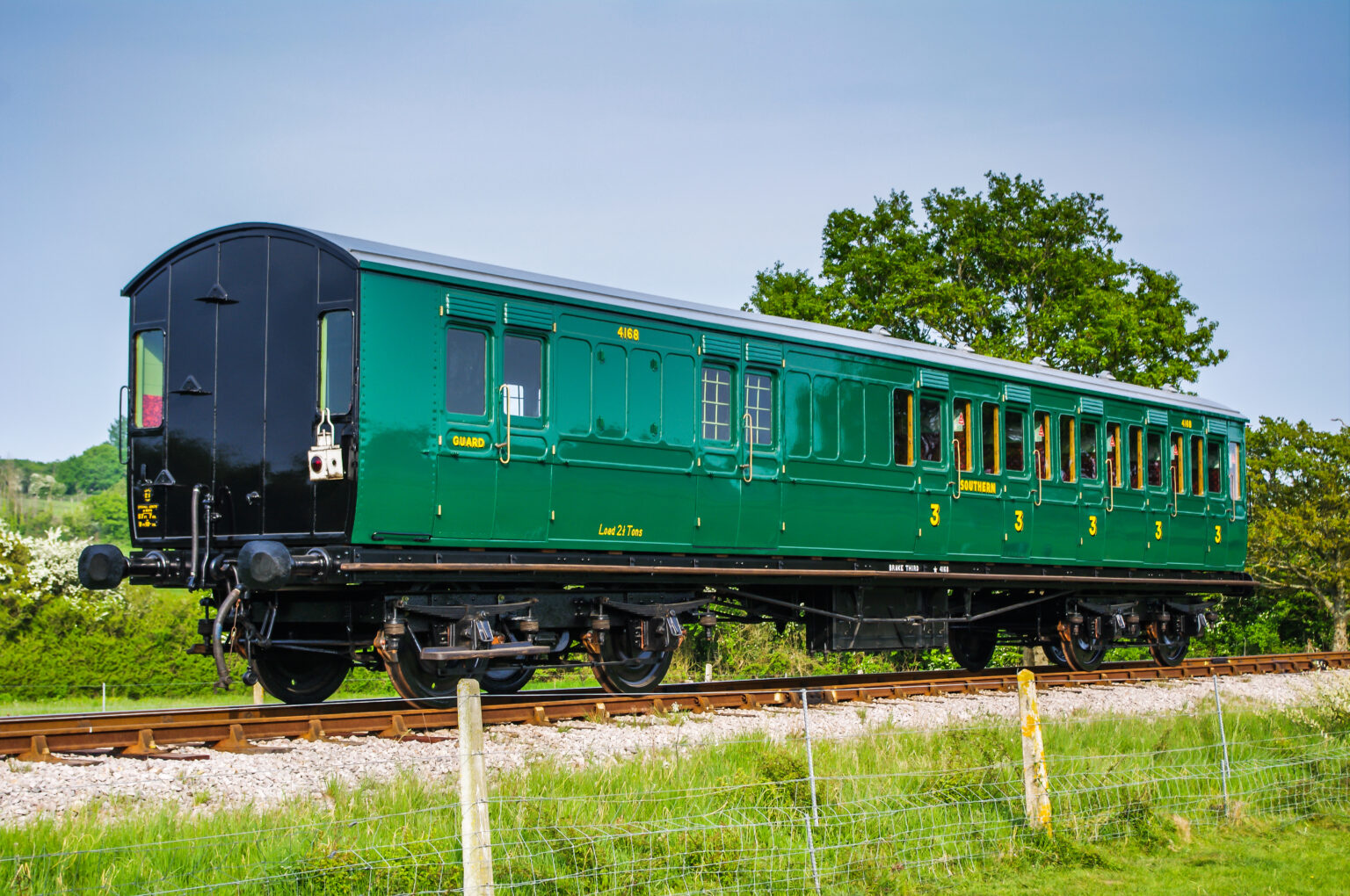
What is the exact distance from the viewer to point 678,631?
44.2 ft

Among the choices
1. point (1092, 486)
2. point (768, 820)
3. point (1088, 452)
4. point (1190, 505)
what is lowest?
point (768, 820)

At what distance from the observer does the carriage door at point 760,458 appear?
46.8 feet

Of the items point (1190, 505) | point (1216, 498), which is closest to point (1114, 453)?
point (1190, 505)

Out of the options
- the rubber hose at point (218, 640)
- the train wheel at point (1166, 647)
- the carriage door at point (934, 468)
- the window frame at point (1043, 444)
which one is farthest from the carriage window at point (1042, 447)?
the rubber hose at point (218, 640)

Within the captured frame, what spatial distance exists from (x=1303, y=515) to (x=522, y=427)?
88.2 ft

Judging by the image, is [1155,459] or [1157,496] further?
[1155,459]

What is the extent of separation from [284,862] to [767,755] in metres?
3.89

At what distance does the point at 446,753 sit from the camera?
10109 mm

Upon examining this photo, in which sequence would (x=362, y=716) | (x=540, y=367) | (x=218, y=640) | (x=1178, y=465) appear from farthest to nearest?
(x=1178, y=465) < (x=540, y=367) < (x=362, y=716) < (x=218, y=640)

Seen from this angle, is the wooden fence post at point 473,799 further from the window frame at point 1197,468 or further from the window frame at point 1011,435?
the window frame at point 1197,468

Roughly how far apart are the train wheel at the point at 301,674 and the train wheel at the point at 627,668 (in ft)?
8.16

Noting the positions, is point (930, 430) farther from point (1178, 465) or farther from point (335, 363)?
point (335, 363)

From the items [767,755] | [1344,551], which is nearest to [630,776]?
[767,755]

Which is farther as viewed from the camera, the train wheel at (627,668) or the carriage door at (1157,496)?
the carriage door at (1157,496)
